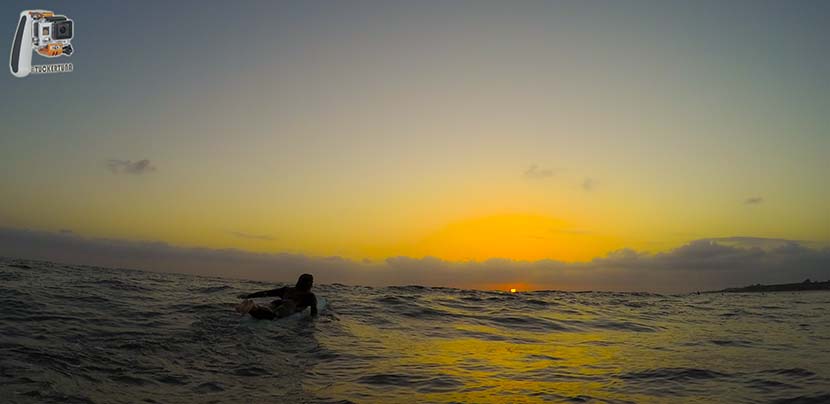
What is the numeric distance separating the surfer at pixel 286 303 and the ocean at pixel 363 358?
55 centimetres

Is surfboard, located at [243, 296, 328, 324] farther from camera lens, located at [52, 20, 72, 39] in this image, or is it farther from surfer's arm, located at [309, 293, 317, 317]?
camera lens, located at [52, 20, 72, 39]

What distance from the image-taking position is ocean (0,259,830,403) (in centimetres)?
966

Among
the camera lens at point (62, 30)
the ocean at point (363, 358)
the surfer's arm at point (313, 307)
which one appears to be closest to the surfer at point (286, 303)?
the surfer's arm at point (313, 307)

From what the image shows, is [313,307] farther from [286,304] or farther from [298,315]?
[286,304]

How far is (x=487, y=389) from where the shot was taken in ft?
33.9

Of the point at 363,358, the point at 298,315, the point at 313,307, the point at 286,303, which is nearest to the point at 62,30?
the point at 286,303

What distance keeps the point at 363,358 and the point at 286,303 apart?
292 inches

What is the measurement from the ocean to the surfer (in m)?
0.55

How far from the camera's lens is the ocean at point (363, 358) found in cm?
966

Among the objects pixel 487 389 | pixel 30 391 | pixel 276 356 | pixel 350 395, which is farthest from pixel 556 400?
pixel 30 391

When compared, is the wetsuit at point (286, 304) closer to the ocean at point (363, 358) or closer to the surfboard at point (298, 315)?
the surfboard at point (298, 315)

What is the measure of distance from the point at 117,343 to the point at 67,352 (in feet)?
4.91

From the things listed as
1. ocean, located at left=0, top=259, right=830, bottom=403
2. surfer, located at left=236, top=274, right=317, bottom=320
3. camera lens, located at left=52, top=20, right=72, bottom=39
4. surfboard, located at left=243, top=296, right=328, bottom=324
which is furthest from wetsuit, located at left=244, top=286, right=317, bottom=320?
camera lens, located at left=52, top=20, right=72, bottom=39

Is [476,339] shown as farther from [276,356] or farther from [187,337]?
[187,337]
